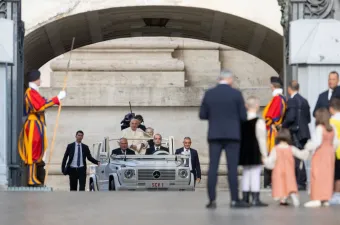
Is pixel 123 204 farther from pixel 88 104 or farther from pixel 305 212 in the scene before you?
pixel 88 104

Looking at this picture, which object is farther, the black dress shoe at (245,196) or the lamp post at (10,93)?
the lamp post at (10,93)

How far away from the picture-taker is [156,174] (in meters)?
27.7

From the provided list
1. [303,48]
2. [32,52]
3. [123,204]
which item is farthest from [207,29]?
[123,204]

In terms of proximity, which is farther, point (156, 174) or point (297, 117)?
point (156, 174)

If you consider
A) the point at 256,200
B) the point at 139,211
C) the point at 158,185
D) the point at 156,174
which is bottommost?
the point at 139,211

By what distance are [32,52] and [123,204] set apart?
11.1 meters

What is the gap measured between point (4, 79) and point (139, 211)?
7.22 m

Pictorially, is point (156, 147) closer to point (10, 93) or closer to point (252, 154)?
point (10, 93)

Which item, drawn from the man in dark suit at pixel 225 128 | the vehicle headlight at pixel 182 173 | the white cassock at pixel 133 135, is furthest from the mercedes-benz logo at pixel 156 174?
the man in dark suit at pixel 225 128

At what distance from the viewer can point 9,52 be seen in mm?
24391

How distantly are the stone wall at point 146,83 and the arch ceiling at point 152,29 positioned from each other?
3.16m

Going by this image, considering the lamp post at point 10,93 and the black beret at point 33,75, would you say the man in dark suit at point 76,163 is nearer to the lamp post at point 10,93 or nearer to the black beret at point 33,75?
the lamp post at point 10,93

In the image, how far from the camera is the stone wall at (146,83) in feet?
116

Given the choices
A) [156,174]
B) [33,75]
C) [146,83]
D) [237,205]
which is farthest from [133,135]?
[237,205]
